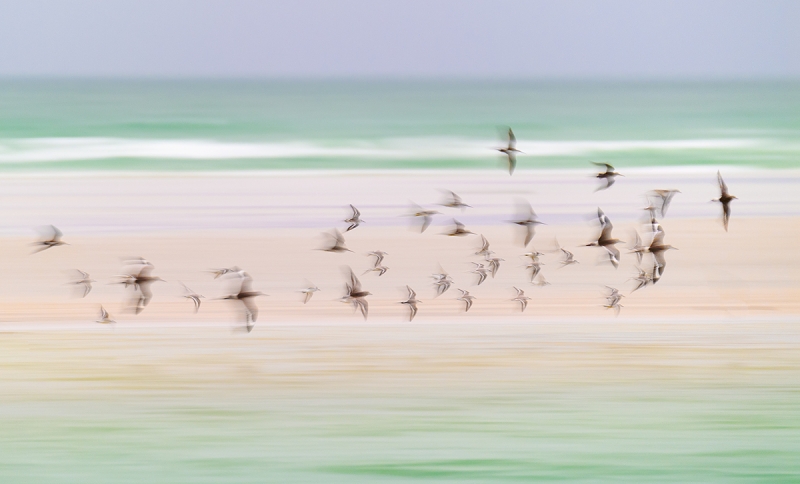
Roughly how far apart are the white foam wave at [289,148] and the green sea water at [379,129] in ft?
0.22

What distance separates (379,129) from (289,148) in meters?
9.26

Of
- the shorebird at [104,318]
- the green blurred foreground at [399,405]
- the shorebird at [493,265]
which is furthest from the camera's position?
the shorebird at [493,265]

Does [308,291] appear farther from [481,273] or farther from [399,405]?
[399,405]

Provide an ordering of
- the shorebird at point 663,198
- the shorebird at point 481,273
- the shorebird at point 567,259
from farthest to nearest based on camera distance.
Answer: the shorebird at point 567,259 → the shorebird at point 481,273 → the shorebird at point 663,198

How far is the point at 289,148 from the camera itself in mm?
26266

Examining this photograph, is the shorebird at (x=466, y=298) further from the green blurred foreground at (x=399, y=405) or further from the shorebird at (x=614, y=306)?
the shorebird at (x=614, y=306)

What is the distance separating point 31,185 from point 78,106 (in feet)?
105

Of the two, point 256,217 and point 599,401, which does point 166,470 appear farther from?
point 256,217

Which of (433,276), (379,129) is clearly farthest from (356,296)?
(379,129)

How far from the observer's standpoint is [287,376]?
7.83m

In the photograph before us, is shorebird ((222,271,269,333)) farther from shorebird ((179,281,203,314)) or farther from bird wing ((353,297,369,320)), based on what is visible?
bird wing ((353,297,369,320))

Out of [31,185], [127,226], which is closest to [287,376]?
[127,226]

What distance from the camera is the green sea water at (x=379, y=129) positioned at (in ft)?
74.4

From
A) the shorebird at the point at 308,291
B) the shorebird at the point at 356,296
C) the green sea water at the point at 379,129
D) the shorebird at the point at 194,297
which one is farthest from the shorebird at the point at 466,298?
the green sea water at the point at 379,129
